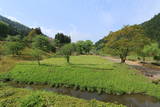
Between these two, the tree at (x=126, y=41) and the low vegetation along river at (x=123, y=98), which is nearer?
the low vegetation along river at (x=123, y=98)

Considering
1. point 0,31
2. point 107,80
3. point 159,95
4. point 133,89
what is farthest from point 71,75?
point 0,31

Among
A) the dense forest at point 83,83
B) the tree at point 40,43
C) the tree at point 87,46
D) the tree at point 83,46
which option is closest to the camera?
the dense forest at point 83,83

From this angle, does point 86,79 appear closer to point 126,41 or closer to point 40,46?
point 126,41

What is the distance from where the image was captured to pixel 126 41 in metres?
21.7

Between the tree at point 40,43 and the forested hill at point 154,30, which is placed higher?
the forested hill at point 154,30

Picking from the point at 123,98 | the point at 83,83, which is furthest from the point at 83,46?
the point at 123,98

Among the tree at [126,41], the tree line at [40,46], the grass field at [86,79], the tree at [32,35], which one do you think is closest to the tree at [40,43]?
the tree line at [40,46]

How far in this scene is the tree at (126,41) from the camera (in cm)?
2138

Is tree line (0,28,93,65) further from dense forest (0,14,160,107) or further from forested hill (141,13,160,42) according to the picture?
forested hill (141,13,160,42)

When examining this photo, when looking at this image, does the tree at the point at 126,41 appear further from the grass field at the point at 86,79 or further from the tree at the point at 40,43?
the tree at the point at 40,43

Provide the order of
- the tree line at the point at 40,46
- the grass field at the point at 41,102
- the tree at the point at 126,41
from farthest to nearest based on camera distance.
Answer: the tree line at the point at 40,46 → the tree at the point at 126,41 → the grass field at the point at 41,102

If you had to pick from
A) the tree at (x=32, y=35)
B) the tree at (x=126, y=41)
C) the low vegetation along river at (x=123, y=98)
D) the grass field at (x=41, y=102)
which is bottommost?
the low vegetation along river at (x=123, y=98)

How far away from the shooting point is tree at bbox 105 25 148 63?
21.4 m

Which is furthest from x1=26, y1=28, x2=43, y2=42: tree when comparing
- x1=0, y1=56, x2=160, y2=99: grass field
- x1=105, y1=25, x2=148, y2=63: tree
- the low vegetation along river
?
the low vegetation along river
